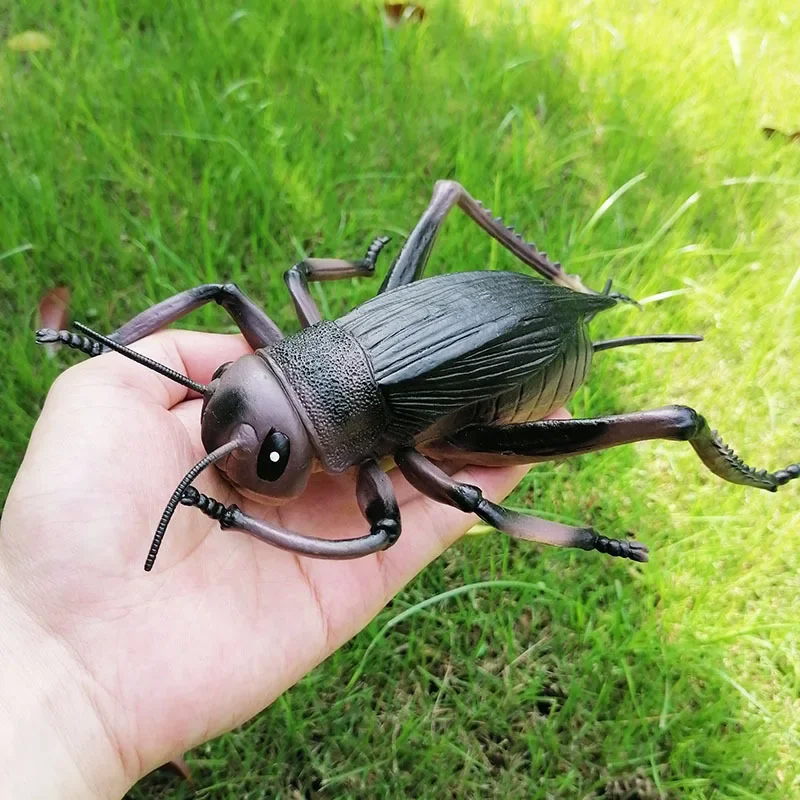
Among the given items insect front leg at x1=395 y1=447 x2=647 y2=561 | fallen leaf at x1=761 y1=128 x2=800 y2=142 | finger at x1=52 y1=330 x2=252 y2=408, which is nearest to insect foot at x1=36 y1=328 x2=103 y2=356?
finger at x1=52 y1=330 x2=252 y2=408

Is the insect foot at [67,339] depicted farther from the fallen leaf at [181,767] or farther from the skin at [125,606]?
the fallen leaf at [181,767]

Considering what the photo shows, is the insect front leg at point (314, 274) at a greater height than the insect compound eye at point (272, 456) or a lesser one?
greater

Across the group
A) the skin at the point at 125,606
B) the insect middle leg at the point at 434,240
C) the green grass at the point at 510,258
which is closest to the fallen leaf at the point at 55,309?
the green grass at the point at 510,258

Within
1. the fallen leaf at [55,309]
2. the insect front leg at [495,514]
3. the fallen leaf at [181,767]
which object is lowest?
the fallen leaf at [181,767]

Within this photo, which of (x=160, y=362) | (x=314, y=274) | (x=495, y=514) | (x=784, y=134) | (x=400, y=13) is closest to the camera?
(x=495, y=514)

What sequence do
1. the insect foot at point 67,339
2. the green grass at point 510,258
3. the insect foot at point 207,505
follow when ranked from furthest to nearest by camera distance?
1. the green grass at point 510,258
2. the insect foot at point 67,339
3. the insect foot at point 207,505

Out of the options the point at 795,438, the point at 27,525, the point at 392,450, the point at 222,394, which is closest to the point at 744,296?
the point at 795,438

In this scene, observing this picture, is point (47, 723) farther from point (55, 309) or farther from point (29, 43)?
point (29, 43)

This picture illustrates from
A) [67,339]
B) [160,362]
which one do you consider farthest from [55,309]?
[67,339]

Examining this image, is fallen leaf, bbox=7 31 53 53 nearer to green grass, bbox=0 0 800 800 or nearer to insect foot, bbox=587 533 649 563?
green grass, bbox=0 0 800 800
